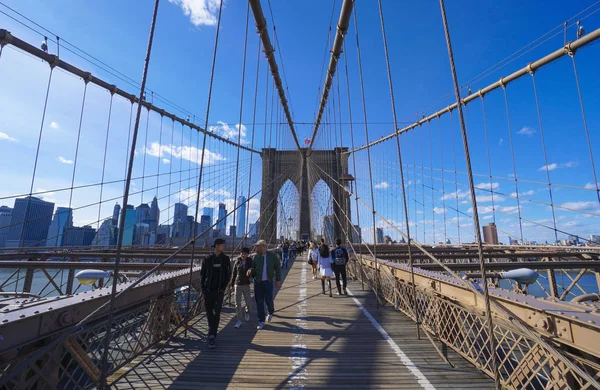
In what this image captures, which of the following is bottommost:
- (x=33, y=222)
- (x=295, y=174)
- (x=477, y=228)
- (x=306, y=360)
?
(x=306, y=360)

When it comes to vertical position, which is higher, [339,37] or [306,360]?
[339,37]

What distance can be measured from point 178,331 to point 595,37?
10.4 metres

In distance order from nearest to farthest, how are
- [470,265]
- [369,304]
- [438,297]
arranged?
[438,297], [369,304], [470,265]

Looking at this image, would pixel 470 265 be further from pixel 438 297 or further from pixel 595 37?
pixel 595 37

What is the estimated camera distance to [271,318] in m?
4.26

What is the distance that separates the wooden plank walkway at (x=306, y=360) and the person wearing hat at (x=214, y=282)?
37cm

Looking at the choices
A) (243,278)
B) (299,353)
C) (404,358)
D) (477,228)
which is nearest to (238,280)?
(243,278)

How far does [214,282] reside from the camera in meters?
3.39

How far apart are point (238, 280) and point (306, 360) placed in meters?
1.66

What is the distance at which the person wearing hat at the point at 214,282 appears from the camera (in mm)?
3307

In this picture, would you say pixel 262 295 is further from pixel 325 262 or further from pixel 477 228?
pixel 477 228

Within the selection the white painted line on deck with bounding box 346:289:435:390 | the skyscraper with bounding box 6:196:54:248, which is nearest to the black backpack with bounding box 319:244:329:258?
the white painted line on deck with bounding box 346:289:435:390

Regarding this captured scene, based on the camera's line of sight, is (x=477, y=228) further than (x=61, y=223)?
No

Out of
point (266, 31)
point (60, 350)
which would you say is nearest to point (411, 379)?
point (60, 350)
